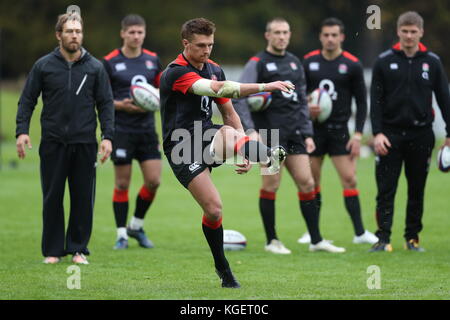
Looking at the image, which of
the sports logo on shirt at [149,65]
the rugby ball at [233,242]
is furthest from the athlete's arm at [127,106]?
the rugby ball at [233,242]

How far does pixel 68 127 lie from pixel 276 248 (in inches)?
112

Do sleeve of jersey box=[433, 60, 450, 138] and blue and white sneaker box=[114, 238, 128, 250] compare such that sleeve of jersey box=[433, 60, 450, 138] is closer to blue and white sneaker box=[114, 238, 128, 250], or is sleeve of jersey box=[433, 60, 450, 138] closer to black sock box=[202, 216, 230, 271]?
black sock box=[202, 216, 230, 271]

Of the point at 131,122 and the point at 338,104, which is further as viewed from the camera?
the point at 338,104

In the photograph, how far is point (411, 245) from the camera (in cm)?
995

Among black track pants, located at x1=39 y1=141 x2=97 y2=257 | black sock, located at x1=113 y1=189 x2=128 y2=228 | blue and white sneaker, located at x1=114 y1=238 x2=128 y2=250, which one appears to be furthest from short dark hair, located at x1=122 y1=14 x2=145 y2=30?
blue and white sneaker, located at x1=114 y1=238 x2=128 y2=250

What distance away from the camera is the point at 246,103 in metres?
9.68

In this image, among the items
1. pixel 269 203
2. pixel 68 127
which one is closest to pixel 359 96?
pixel 269 203

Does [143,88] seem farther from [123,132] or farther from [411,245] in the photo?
[411,245]

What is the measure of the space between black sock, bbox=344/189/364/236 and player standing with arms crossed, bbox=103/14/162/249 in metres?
2.42

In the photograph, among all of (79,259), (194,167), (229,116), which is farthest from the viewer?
(79,259)

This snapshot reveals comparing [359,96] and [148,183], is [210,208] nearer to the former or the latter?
[148,183]

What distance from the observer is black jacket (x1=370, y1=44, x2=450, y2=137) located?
959 cm

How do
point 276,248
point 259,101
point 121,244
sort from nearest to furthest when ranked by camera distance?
point 259,101, point 276,248, point 121,244
